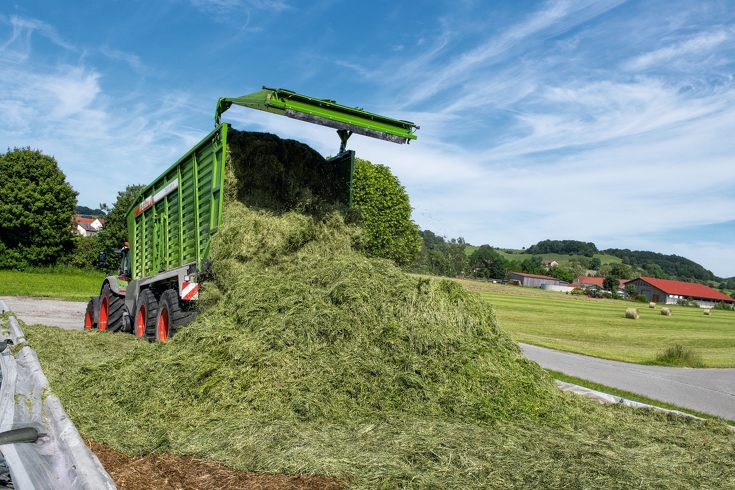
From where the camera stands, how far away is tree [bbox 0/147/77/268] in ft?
124

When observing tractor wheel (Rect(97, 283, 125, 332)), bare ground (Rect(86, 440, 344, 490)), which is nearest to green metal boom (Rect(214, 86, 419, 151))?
bare ground (Rect(86, 440, 344, 490))

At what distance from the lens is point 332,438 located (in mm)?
4484

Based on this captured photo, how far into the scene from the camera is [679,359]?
13.9 meters

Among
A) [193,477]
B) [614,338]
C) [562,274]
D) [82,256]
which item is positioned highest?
[562,274]

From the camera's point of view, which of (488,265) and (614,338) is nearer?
(614,338)

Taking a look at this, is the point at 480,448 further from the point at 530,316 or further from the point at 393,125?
the point at 530,316

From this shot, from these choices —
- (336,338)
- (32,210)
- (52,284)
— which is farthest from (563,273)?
(336,338)

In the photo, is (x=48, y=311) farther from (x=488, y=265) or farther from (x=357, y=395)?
(x=488, y=265)

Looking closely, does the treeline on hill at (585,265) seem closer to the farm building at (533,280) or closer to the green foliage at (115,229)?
the farm building at (533,280)

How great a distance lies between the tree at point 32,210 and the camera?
124 ft

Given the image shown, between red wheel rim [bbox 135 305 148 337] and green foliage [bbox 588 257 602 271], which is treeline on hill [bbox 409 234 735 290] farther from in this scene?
red wheel rim [bbox 135 305 148 337]

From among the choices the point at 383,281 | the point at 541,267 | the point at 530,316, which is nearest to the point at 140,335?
the point at 383,281

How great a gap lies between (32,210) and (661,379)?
128ft

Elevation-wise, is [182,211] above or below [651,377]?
above
